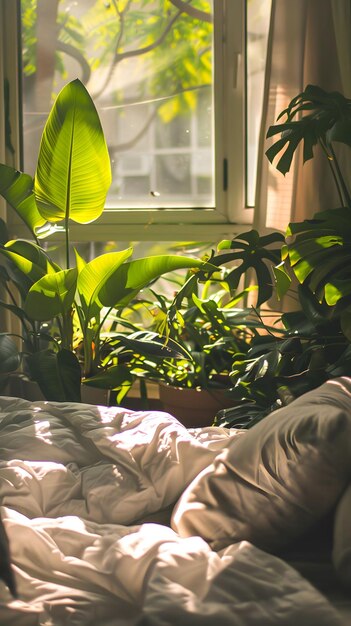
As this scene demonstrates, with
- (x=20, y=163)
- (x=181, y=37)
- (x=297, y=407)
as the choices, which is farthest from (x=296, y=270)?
Result: (x=20, y=163)

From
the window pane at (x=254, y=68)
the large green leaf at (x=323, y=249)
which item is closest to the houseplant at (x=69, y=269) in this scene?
the large green leaf at (x=323, y=249)

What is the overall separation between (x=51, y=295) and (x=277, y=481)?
1.55m

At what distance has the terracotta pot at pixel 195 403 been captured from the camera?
2.79m

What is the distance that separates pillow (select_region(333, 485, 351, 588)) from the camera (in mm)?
1154

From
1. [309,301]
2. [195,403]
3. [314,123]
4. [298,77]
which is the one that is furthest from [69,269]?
[298,77]

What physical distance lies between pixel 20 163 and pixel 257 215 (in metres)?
1.18

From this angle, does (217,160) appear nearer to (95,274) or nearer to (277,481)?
(95,274)

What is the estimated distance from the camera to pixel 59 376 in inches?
106

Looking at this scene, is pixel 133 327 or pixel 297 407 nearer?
pixel 297 407

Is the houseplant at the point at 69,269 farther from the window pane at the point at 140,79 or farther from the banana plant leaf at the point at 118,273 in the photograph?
the window pane at the point at 140,79

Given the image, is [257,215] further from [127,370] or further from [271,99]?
[127,370]

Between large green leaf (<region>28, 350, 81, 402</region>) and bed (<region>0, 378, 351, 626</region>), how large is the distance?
98 cm

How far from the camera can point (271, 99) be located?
2.99m

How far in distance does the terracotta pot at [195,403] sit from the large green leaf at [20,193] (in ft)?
2.60
